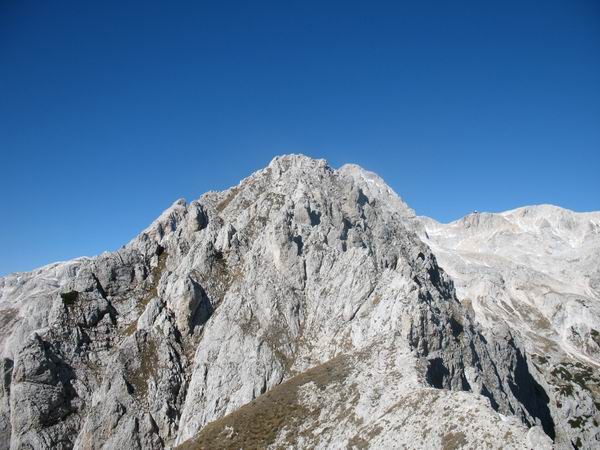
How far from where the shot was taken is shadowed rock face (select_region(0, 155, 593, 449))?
49.1m

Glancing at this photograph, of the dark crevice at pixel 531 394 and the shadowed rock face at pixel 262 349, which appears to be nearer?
the shadowed rock face at pixel 262 349

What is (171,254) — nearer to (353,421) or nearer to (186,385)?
(186,385)

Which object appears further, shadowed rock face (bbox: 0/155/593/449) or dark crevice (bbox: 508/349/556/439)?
dark crevice (bbox: 508/349/556/439)

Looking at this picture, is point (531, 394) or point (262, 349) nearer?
point (262, 349)

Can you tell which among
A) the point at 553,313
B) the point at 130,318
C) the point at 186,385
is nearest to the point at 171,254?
the point at 130,318

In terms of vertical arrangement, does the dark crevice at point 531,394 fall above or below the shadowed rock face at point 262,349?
below

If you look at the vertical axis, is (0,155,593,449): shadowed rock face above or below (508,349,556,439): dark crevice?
above

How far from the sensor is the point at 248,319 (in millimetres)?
72688

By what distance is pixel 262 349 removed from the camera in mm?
67438

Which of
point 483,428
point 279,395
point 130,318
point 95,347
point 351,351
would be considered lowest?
point 483,428

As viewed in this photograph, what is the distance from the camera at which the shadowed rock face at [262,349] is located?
49.1 metres

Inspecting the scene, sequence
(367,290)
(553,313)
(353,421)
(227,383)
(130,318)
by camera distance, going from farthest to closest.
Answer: (553,313)
(130,318)
(367,290)
(227,383)
(353,421)

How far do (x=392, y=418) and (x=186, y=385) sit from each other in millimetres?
40288

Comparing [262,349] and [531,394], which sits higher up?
[262,349]
